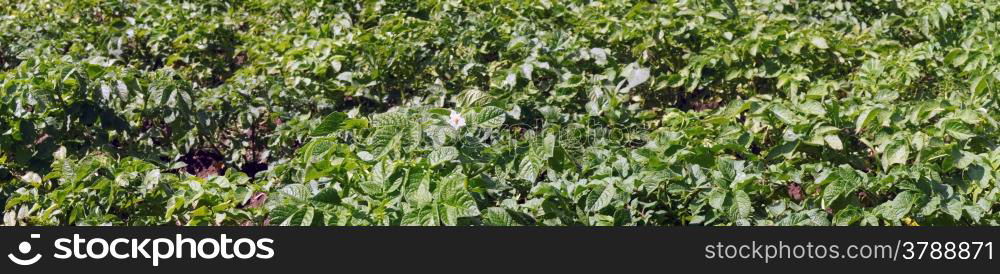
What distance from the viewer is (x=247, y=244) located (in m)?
2.36

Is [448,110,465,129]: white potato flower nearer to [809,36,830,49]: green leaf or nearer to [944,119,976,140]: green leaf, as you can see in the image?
[944,119,976,140]: green leaf

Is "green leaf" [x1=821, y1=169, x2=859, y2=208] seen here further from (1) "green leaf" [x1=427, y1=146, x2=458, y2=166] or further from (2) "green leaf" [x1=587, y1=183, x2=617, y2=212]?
(1) "green leaf" [x1=427, y1=146, x2=458, y2=166]

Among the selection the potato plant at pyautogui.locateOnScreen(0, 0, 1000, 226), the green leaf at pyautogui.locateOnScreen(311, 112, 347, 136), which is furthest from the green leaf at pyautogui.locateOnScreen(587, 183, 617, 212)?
the green leaf at pyautogui.locateOnScreen(311, 112, 347, 136)

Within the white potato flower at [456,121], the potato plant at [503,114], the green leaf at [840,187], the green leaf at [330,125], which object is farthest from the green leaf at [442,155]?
the green leaf at [840,187]

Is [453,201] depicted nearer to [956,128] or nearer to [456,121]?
[456,121]

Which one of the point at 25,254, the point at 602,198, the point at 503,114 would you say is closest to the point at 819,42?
the point at 503,114

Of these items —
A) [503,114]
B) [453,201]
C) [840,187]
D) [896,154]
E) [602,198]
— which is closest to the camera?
[453,201]

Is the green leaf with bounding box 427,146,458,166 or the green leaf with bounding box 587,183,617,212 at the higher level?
the green leaf with bounding box 427,146,458,166

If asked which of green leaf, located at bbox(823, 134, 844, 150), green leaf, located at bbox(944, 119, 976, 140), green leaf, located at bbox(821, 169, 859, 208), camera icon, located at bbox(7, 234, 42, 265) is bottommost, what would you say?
green leaf, located at bbox(823, 134, 844, 150)

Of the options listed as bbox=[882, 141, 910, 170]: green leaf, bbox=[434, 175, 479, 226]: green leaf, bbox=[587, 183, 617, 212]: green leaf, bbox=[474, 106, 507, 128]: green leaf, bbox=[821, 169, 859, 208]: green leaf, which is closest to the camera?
bbox=[434, 175, 479, 226]: green leaf

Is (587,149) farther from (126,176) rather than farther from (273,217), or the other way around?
(126,176)

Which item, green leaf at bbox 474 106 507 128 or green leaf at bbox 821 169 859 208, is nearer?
green leaf at bbox 821 169 859 208

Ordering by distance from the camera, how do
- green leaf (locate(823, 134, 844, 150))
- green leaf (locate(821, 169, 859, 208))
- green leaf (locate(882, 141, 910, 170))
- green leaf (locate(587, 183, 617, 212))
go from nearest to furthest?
green leaf (locate(587, 183, 617, 212)), green leaf (locate(821, 169, 859, 208)), green leaf (locate(882, 141, 910, 170)), green leaf (locate(823, 134, 844, 150))

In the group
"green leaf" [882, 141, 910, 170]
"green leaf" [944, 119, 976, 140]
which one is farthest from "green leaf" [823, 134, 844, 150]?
"green leaf" [944, 119, 976, 140]
